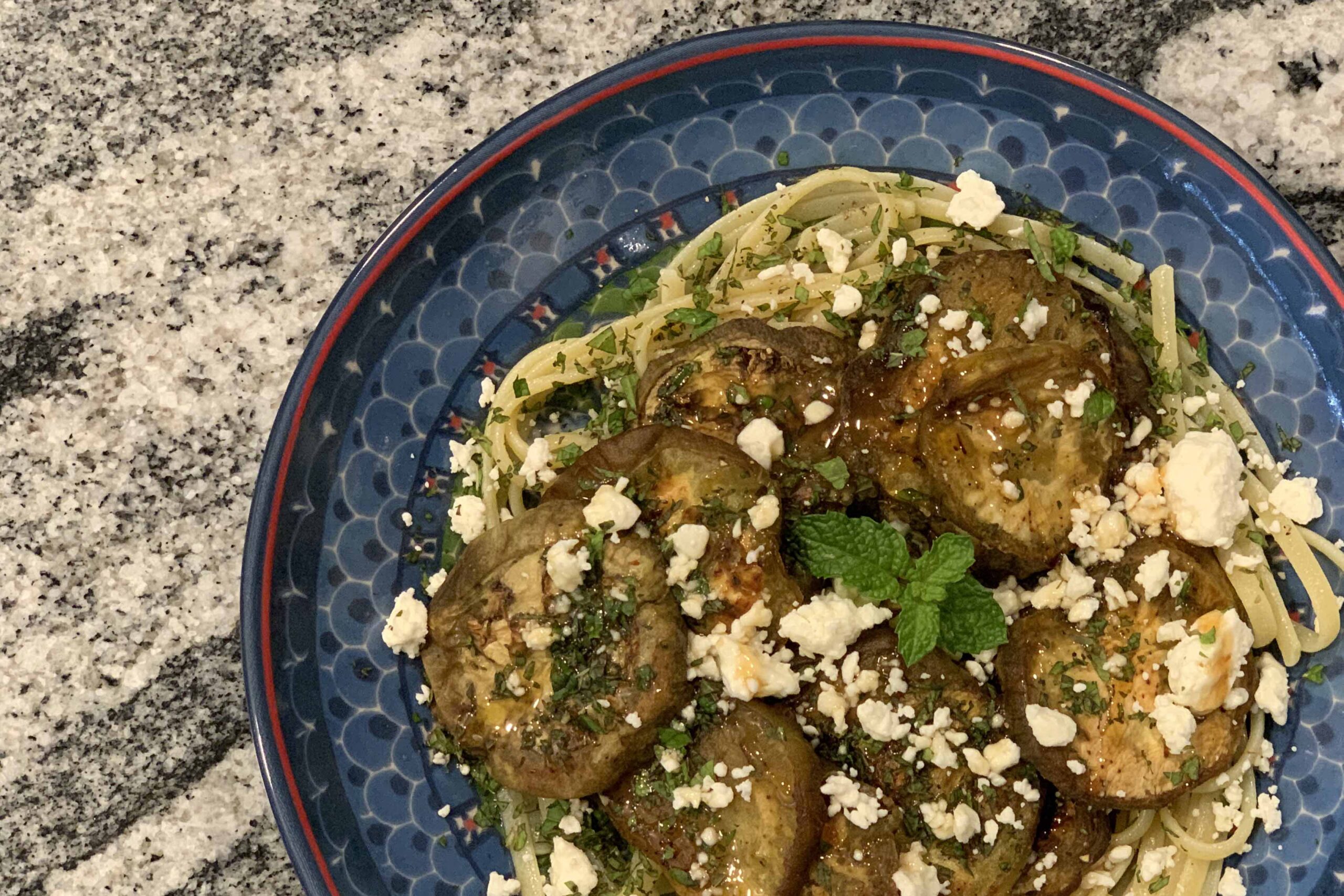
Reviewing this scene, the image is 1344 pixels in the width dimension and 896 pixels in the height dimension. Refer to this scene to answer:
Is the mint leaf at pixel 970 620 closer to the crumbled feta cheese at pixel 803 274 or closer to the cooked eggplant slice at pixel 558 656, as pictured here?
the cooked eggplant slice at pixel 558 656

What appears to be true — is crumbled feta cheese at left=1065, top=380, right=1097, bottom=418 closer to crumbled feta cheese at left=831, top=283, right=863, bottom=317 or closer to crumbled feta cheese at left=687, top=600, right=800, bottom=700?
crumbled feta cheese at left=831, top=283, right=863, bottom=317

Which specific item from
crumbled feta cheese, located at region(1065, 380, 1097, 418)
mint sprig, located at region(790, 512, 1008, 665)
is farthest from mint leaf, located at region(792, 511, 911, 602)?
crumbled feta cheese, located at region(1065, 380, 1097, 418)

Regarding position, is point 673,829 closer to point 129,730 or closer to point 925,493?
point 925,493

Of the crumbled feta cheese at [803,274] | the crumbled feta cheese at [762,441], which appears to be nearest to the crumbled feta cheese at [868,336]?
the crumbled feta cheese at [803,274]

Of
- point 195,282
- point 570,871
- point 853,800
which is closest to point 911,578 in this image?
point 853,800

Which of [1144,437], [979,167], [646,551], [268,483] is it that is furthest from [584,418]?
[1144,437]

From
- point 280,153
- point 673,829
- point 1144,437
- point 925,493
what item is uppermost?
point 1144,437
